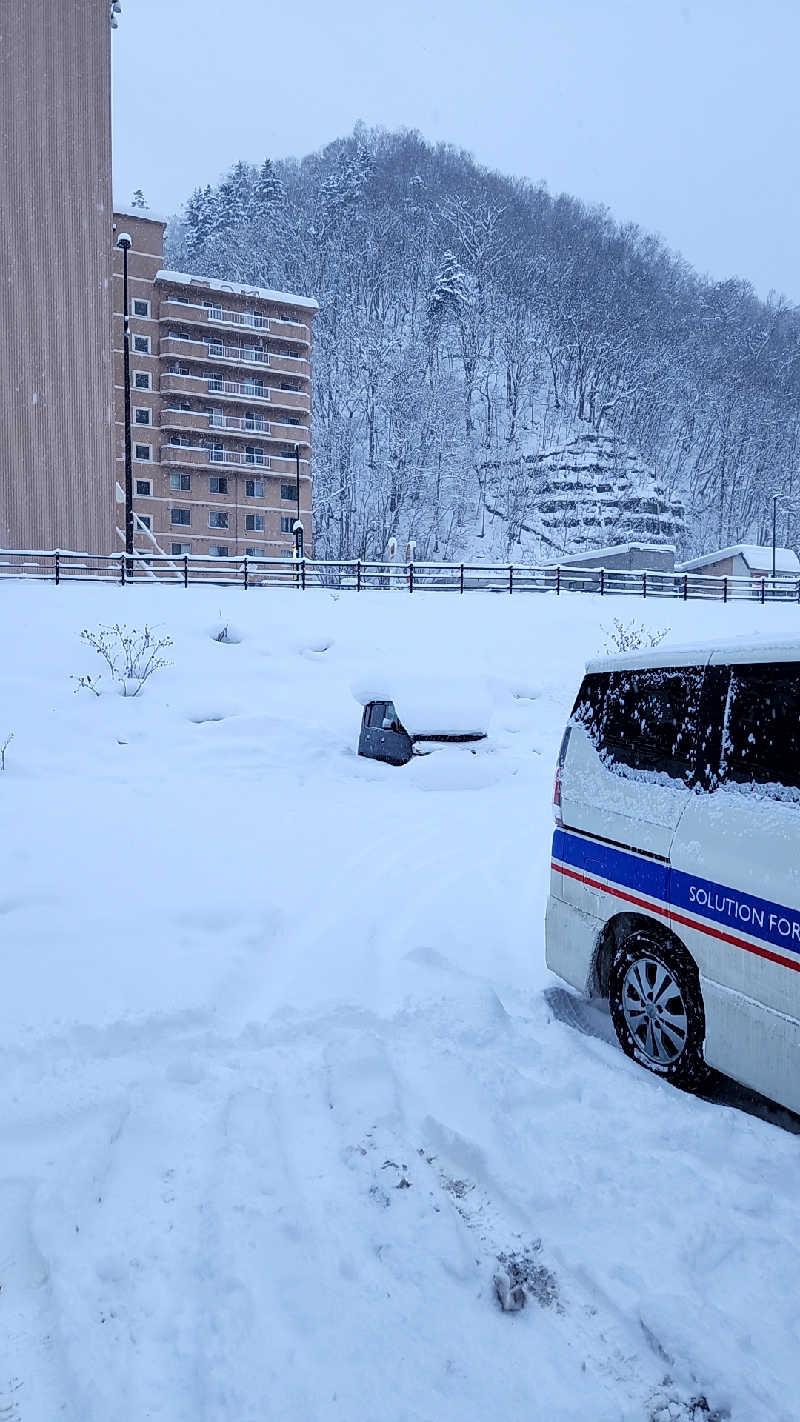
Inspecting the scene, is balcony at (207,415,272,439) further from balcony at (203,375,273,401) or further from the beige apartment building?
balcony at (203,375,273,401)

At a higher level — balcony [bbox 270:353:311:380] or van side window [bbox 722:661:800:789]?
balcony [bbox 270:353:311:380]

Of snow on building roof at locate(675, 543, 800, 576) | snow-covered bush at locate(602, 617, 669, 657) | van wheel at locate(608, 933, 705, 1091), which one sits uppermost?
snow on building roof at locate(675, 543, 800, 576)

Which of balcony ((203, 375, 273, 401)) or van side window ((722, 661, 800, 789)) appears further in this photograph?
balcony ((203, 375, 273, 401))

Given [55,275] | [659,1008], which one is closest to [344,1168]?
[659,1008]

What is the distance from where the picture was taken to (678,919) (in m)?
3.68

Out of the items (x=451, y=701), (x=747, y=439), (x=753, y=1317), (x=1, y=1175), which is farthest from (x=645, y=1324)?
(x=747, y=439)

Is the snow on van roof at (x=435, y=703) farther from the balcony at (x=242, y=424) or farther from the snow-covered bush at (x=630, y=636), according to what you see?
the balcony at (x=242, y=424)

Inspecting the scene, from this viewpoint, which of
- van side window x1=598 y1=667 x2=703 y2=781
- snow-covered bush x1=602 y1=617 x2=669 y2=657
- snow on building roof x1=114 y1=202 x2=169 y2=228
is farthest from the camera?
snow on building roof x1=114 y1=202 x2=169 y2=228

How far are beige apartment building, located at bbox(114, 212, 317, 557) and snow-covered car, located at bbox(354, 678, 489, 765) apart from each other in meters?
37.6

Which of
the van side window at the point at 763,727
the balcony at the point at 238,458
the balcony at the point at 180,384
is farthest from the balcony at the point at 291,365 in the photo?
the van side window at the point at 763,727

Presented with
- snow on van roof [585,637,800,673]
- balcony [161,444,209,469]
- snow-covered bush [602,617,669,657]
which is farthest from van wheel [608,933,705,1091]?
balcony [161,444,209,469]

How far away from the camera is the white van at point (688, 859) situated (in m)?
3.21

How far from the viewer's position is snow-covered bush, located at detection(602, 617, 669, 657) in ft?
69.2

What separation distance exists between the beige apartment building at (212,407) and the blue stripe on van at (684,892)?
149 ft
